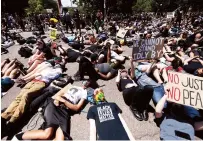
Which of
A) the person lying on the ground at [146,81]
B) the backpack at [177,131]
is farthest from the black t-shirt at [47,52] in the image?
the backpack at [177,131]

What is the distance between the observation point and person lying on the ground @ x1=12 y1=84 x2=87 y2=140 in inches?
174

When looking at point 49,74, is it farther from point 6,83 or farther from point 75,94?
point 6,83

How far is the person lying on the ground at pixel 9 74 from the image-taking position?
23.4 feet

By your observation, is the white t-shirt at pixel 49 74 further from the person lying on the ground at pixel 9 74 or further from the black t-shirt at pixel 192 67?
the black t-shirt at pixel 192 67

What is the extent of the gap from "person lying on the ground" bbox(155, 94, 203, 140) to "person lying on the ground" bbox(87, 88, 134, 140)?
0.75 meters

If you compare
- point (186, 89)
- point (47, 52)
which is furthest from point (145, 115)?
point (47, 52)

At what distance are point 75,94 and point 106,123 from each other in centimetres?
143

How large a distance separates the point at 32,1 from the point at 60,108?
42196 mm

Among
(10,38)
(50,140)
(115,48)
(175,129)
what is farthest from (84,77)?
(10,38)

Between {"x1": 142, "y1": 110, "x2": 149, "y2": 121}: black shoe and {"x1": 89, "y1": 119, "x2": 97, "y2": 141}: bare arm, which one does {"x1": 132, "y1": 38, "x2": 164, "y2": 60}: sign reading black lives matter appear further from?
{"x1": 89, "y1": 119, "x2": 97, "y2": 141}: bare arm

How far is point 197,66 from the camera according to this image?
6988mm

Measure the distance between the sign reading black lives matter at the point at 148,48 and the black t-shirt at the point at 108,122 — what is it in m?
2.76

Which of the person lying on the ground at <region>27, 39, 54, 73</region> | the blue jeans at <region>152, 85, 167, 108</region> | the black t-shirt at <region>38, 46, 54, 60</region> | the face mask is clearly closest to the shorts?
the person lying on the ground at <region>27, 39, 54, 73</region>

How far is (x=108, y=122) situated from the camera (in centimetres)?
455
